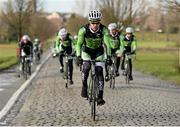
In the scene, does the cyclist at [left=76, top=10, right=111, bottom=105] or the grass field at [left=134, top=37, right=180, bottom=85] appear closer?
the cyclist at [left=76, top=10, right=111, bottom=105]

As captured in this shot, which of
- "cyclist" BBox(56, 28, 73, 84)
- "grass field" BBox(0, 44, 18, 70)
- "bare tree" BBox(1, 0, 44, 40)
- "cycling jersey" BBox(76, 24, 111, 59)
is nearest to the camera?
"cycling jersey" BBox(76, 24, 111, 59)

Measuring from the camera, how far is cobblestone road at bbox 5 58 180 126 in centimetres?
1024

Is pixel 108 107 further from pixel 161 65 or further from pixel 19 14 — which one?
pixel 19 14

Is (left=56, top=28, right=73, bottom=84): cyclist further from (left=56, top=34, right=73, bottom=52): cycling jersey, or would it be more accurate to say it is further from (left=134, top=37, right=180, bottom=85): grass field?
(left=134, top=37, right=180, bottom=85): grass field

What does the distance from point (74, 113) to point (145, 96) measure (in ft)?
13.3

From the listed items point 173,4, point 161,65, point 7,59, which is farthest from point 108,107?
point 7,59

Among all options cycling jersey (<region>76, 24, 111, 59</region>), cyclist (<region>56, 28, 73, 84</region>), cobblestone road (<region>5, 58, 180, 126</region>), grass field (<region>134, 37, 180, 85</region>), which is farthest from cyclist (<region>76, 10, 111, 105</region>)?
grass field (<region>134, 37, 180, 85</region>)

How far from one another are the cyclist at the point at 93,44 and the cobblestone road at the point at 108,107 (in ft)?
2.24

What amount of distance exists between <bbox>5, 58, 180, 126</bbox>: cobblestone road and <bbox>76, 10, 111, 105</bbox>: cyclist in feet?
2.24

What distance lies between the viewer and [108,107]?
12.3 meters

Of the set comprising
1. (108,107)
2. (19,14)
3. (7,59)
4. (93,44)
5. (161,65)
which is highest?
(19,14)

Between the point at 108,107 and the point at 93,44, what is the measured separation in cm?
206

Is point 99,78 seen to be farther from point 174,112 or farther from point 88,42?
point 174,112

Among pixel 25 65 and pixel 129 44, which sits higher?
pixel 129 44
